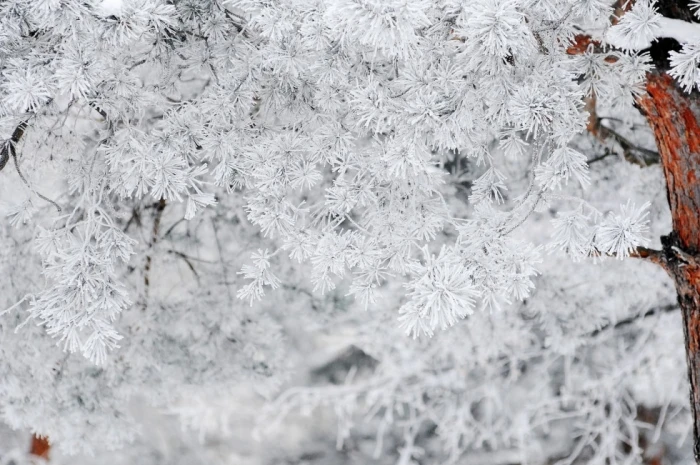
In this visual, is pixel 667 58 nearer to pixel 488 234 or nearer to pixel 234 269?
pixel 488 234

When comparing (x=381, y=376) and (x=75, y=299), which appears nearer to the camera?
(x=75, y=299)

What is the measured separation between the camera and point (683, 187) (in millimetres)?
1110

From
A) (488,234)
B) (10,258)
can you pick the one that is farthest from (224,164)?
(10,258)

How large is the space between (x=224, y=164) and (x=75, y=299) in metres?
0.33

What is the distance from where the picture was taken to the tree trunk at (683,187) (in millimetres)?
1073

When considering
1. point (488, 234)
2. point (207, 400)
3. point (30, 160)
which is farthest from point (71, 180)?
point (207, 400)

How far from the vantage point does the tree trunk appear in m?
1.07

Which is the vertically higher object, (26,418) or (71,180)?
(71,180)

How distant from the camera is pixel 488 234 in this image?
3.30 feet

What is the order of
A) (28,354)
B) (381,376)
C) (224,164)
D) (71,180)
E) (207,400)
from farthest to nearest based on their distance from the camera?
(207,400) < (381,376) < (28,354) < (71,180) < (224,164)

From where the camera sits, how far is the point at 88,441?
1919 mm

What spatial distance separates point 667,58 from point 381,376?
2.68 m

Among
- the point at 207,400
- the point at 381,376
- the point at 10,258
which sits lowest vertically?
the point at 207,400

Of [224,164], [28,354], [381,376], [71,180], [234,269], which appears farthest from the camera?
[381,376]
